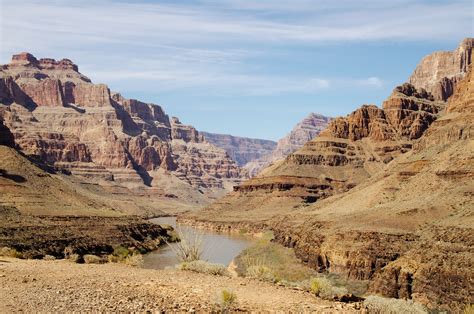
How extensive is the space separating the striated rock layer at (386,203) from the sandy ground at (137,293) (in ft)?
72.7

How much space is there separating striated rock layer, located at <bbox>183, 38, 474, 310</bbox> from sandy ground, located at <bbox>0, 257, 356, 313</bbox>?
22.1 metres

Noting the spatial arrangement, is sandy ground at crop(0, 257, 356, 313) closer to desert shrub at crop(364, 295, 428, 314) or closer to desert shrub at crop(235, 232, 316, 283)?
desert shrub at crop(364, 295, 428, 314)

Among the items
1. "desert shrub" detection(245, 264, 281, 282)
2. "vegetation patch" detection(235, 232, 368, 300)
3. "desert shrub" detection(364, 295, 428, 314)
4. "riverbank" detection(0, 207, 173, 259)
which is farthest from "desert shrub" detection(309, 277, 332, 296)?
"riverbank" detection(0, 207, 173, 259)

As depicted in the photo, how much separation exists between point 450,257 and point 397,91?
5962 inches

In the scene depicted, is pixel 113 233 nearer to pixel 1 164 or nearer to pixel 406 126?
pixel 1 164

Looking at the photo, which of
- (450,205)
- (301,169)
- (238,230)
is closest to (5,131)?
(238,230)

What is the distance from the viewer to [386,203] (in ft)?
260

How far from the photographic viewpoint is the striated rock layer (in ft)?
151

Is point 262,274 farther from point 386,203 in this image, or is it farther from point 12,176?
point 12,176

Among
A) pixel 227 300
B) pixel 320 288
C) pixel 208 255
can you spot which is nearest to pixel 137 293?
pixel 227 300

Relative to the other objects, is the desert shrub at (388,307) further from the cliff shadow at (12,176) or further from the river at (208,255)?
the cliff shadow at (12,176)

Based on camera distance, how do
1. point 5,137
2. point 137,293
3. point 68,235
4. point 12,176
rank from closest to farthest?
point 137,293 → point 68,235 → point 12,176 → point 5,137

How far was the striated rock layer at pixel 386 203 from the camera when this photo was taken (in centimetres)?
4588

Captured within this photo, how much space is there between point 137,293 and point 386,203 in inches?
2493
